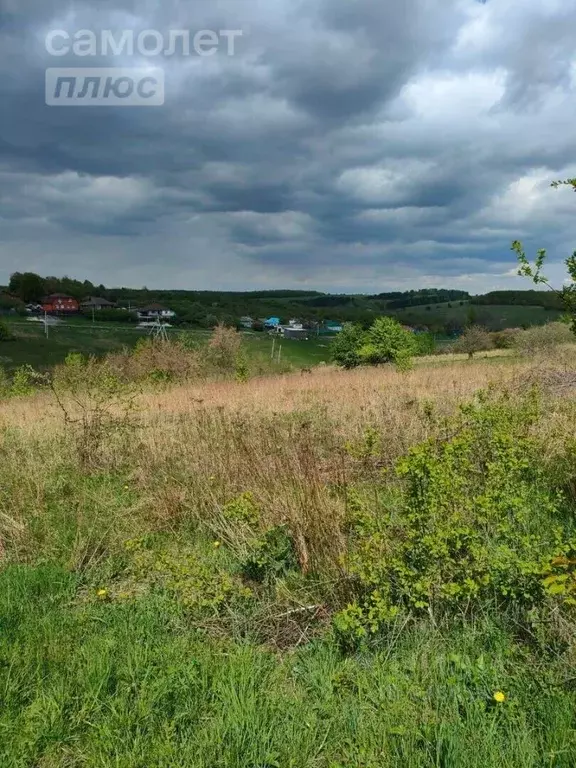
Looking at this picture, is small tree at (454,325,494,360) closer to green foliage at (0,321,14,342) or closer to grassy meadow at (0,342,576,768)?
grassy meadow at (0,342,576,768)

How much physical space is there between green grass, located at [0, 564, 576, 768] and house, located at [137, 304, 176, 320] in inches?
3223

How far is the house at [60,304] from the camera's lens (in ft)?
296

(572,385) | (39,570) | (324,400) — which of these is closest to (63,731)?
(39,570)

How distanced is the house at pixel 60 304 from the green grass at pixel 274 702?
317 feet

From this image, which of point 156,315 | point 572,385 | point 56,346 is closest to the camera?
point 572,385

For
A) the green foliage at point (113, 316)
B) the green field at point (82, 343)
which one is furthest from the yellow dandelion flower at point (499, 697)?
the green foliage at point (113, 316)

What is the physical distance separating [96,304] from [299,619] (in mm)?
98210

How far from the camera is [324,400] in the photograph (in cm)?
1043

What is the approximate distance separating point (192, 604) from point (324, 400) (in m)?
7.62

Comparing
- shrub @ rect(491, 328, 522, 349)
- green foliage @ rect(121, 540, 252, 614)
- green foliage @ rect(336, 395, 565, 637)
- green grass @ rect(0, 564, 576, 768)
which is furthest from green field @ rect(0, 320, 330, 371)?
green grass @ rect(0, 564, 576, 768)

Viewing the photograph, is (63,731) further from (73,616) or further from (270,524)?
(270,524)

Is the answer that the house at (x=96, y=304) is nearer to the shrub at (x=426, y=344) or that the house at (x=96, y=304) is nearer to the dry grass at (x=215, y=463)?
the shrub at (x=426, y=344)

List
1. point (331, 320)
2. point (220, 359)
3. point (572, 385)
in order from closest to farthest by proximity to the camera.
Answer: point (572, 385), point (220, 359), point (331, 320)

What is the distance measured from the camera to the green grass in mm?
1943
